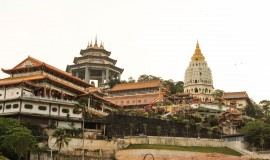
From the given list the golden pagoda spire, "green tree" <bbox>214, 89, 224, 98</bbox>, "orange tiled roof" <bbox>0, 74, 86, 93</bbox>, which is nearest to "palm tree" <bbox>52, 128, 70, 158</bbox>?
"orange tiled roof" <bbox>0, 74, 86, 93</bbox>

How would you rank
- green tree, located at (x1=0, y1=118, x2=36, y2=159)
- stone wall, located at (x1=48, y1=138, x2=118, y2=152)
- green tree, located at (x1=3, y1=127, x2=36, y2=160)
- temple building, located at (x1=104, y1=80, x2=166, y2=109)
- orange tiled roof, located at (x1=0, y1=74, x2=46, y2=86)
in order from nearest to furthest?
green tree, located at (x1=3, y1=127, x2=36, y2=160)
green tree, located at (x1=0, y1=118, x2=36, y2=159)
stone wall, located at (x1=48, y1=138, x2=118, y2=152)
orange tiled roof, located at (x1=0, y1=74, x2=46, y2=86)
temple building, located at (x1=104, y1=80, x2=166, y2=109)

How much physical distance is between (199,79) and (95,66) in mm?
29733

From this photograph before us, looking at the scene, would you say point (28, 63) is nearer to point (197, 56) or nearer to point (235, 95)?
point (197, 56)

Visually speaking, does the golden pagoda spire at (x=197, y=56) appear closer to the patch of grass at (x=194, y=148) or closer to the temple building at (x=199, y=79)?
the temple building at (x=199, y=79)

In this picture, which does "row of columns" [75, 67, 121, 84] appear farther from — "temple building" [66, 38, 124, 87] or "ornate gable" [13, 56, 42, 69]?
"ornate gable" [13, 56, 42, 69]

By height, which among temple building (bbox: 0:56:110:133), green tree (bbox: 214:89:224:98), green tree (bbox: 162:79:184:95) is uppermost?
green tree (bbox: 162:79:184:95)

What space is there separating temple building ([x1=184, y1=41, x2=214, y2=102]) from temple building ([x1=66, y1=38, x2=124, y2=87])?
20.2 metres

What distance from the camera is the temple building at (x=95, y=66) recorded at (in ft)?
413

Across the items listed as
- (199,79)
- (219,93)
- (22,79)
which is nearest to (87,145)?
(22,79)

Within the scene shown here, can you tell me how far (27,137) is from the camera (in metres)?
56.3

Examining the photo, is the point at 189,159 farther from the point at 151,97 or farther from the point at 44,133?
the point at 151,97

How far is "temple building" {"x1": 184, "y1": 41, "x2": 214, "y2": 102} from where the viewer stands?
12350 cm

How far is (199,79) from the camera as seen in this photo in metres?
125

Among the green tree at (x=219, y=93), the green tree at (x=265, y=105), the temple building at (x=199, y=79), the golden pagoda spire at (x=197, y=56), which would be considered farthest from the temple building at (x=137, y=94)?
the green tree at (x=265, y=105)
